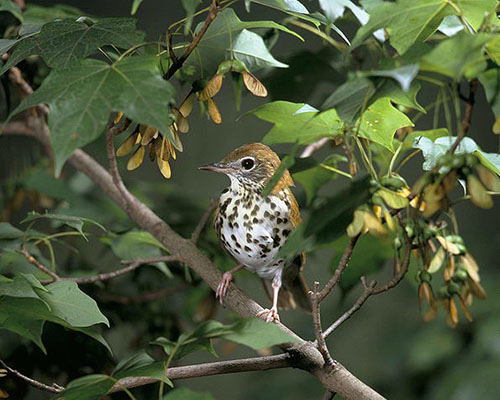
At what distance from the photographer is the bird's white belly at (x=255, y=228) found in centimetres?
90

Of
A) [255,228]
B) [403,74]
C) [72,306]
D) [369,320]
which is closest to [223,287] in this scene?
[255,228]

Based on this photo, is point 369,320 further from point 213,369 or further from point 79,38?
point 79,38

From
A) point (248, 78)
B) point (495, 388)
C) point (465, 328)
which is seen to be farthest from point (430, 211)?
point (465, 328)

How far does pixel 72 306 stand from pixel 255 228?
0.32 metres

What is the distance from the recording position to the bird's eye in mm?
937

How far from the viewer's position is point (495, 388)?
1363 mm

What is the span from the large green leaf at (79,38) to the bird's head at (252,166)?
12.4 inches

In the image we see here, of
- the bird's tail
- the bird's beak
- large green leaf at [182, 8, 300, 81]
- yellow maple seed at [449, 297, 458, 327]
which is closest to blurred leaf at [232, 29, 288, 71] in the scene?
large green leaf at [182, 8, 300, 81]

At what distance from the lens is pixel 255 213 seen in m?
0.91

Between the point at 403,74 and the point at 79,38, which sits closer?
the point at 403,74

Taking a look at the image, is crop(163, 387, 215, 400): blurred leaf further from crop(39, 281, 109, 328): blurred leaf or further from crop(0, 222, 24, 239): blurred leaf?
crop(0, 222, 24, 239): blurred leaf

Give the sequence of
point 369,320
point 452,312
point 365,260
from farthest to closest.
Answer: point 369,320 < point 365,260 < point 452,312

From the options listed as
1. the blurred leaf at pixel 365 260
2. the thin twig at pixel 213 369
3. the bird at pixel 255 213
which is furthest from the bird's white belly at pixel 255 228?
the thin twig at pixel 213 369

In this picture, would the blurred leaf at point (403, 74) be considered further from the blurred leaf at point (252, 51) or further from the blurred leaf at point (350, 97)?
the blurred leaf at point (252, 51)
